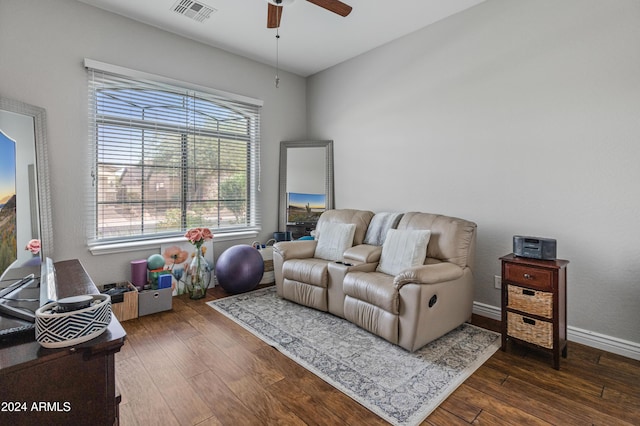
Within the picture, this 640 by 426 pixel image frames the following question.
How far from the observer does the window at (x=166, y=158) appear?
3.17 metres

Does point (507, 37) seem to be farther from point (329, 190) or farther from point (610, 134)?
point (329, 190)

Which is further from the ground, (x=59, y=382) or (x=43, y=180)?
(x=43, y=180)

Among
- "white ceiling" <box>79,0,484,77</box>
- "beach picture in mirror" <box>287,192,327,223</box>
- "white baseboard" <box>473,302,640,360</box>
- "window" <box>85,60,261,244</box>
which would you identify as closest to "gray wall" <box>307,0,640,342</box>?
"white baseboard" <box>473,302,640,360</box>

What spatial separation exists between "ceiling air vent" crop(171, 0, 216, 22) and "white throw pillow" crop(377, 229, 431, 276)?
9.14 ft

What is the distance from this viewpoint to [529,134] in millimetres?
2703

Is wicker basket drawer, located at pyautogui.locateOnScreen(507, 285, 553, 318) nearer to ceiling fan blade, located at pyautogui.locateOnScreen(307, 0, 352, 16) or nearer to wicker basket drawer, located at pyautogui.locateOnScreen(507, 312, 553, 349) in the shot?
wicker basket drawer, located at pyautogui.locateOnScreen(507, 312, 553, 349)

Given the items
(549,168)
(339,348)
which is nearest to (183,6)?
(339,348)

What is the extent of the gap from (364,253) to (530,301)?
1.34 metres

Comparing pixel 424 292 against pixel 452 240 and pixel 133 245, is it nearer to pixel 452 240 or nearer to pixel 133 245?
pixel 452 240

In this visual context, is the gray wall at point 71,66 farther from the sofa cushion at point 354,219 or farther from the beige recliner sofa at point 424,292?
the beige recliner sofa at point 424,292

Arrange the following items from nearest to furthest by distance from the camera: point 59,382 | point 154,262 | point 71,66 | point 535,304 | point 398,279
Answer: point 59,382, point 535,304, point 398,279, point 71,66, point 154,262

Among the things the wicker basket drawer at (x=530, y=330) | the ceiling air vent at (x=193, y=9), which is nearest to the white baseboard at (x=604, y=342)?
the wicker basket drawer at (x=530, y=330)

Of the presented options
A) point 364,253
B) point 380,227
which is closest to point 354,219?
point 380,227

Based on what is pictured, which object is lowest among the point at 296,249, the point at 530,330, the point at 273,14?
the point at 530,330
